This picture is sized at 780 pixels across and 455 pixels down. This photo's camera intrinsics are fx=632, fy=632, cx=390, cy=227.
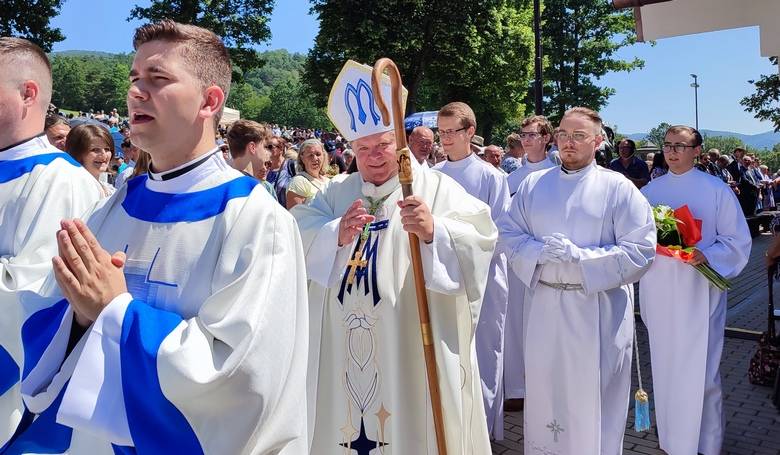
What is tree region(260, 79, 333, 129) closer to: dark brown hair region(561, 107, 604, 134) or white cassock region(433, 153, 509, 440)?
white cassock region(433, 153, 509, 440)

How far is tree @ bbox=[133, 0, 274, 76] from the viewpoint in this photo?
31.8 metres

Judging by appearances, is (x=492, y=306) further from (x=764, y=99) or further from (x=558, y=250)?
(x=764, y=99)

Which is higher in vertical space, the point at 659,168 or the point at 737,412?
the point at 659,168

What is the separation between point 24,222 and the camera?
2660 mm

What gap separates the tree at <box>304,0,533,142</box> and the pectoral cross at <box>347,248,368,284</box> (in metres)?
27.0

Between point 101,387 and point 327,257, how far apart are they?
170 centimetres

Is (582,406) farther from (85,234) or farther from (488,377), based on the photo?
(85,234)

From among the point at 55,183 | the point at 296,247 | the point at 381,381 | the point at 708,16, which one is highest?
the point at 708,16

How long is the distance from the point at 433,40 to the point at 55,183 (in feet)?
100

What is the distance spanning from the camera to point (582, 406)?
158 inches

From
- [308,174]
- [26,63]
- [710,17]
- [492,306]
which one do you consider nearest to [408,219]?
[26,63]

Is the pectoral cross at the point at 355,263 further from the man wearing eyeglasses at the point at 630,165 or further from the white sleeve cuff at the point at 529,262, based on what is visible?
the man wearing eyeglasses at the point at 630,165

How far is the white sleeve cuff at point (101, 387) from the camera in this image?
166cm

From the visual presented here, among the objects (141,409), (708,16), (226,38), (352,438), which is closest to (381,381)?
(352,438)
